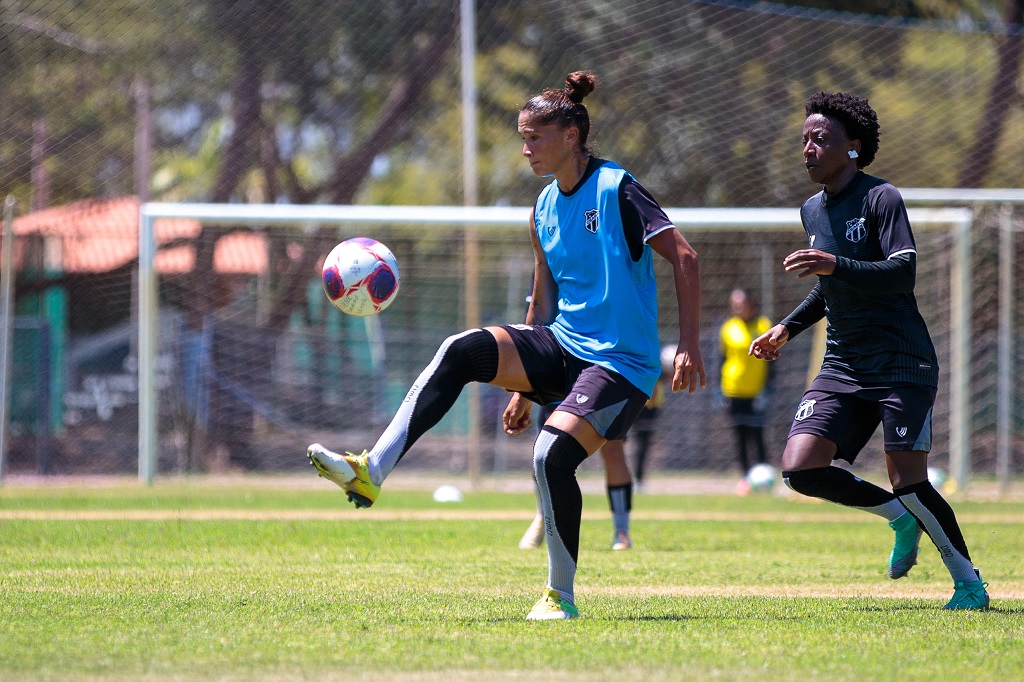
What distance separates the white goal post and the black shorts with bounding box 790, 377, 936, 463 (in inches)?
379

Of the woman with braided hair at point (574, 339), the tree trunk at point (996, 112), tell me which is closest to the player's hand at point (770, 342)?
the woman with braided hair at point (574, 339)

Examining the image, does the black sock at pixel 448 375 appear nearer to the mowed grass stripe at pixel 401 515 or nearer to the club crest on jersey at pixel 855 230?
the club crest on jersey at pixel 855 230

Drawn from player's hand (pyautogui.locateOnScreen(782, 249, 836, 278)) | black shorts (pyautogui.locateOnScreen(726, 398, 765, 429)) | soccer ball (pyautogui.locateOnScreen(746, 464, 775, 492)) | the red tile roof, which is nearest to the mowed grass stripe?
soccer ball (pyautogui.locateOnScreen(746, 464, 775, 492))

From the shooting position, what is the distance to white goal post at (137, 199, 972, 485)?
50.8ft

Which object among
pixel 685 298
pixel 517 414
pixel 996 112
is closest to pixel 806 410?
pixel 685 298

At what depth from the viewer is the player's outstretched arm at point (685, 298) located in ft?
17.4

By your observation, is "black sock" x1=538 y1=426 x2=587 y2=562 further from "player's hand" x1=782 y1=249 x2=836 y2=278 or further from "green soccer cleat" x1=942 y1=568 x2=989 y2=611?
"green soccer cleat" x1=942 y1=568 x2=989 y2=611

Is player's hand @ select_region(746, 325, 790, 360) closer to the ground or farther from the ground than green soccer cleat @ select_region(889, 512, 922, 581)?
farther from the ground

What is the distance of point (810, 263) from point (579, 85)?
129cm

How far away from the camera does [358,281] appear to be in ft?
21.0

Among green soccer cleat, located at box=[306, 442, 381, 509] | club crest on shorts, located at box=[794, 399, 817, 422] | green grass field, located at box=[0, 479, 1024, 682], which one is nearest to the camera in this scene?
green grass field, located at box=[0, 479, 1024, 682]

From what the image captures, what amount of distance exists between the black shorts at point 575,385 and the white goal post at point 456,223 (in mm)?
10153

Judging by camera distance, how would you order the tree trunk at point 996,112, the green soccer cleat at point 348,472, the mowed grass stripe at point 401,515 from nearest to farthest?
the green soccer cleat at point 348,472 → the mowed grass stripe at point 401,515 → the tree trunk at point 996,112

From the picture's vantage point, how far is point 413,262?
1973cm
